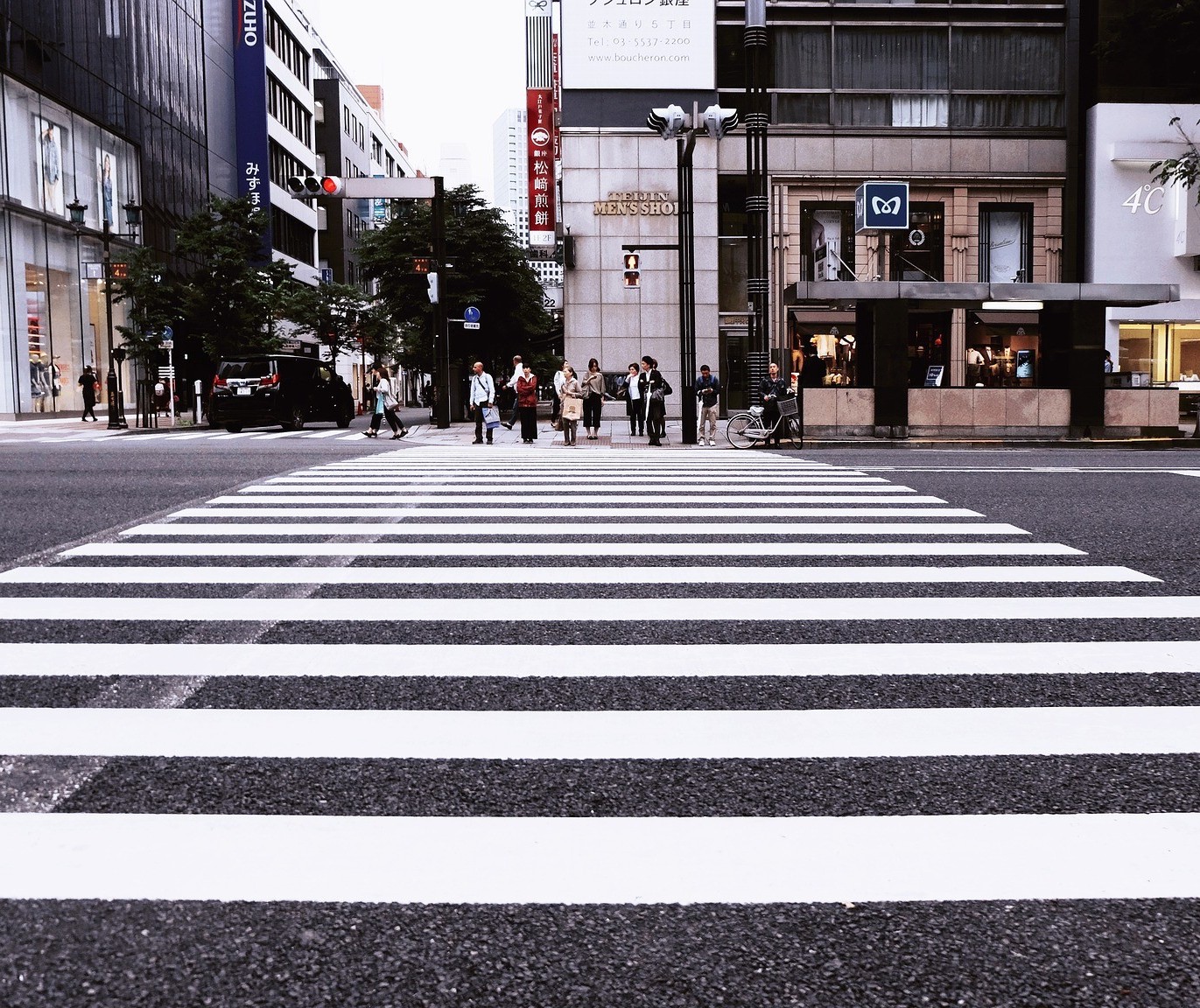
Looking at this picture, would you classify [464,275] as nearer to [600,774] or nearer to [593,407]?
[593,407]

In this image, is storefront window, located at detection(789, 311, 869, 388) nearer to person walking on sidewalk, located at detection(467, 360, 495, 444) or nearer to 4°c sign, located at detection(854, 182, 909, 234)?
4°c sign, located at detection(854, 182, 909, 234)

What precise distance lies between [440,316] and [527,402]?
11.6 meters

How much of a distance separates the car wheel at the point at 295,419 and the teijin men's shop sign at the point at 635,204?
36.2ft

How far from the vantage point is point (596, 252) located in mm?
37094

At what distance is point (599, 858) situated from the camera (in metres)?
3.01

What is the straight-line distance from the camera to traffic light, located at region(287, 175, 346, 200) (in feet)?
92.5

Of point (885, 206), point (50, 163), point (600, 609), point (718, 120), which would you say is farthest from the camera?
point (50, 163)

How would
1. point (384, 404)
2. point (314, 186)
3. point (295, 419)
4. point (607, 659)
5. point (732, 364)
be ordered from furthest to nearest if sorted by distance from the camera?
point (732, 364), point (295, 419), point (314, 186), point (384, 404), point (607, 659)

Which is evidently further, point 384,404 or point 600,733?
point 384,404

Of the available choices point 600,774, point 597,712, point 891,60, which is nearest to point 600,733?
point 597,712

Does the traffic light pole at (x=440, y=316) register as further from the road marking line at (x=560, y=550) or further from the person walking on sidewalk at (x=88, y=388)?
the road marking line at (x=560, y=550)

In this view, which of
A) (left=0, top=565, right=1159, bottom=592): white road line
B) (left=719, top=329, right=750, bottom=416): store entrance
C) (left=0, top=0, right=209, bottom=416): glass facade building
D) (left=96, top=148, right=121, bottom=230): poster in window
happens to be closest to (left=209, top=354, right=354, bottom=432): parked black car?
(left=0, top=0, right=209, bottom=416): glass facade building

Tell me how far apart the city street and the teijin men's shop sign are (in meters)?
30.0

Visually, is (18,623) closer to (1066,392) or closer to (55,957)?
(55,957)
